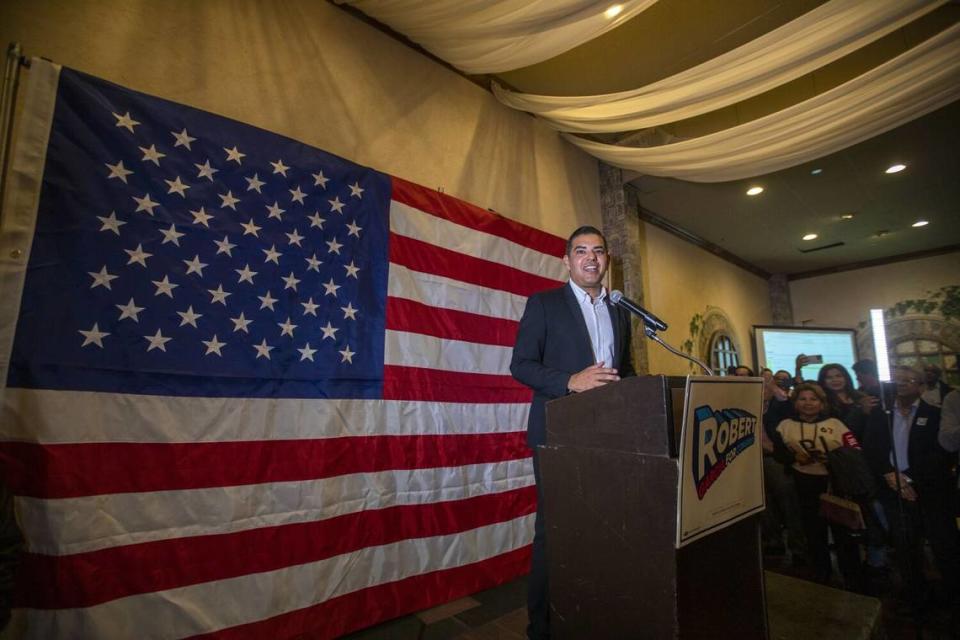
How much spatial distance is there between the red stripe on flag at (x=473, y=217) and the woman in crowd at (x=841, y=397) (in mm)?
2577

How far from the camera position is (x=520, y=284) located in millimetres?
2930

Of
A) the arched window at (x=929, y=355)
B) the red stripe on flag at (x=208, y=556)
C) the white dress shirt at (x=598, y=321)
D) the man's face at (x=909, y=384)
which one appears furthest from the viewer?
the arched window at (x=929, y=355)

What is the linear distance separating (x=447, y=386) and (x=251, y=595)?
128 centimetres

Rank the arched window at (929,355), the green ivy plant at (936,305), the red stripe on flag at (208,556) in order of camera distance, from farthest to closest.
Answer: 1. the green ivy plant at (936,305)
2. the arched window at (929,355)
3. the red stripe on flag at (208,556)

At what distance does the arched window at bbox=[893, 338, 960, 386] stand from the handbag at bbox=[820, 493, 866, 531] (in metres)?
5.56

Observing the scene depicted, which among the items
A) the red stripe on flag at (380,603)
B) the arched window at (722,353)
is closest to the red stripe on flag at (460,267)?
the red stripe on flag at (380,603)

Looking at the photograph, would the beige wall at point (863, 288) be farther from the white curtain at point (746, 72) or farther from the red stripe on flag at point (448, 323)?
the red stripe on flag at point (448, 323)

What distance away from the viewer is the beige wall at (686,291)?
511 cm

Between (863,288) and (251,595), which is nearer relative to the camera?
(251,595)

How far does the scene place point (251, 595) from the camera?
1629mm

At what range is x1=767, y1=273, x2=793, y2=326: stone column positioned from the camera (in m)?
8.16

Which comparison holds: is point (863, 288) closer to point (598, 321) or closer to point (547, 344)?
point (598, 321)

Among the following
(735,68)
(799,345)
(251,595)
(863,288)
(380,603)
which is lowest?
(380,603)

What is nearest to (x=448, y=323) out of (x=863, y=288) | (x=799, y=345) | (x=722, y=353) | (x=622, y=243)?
(x=622, y=243)
